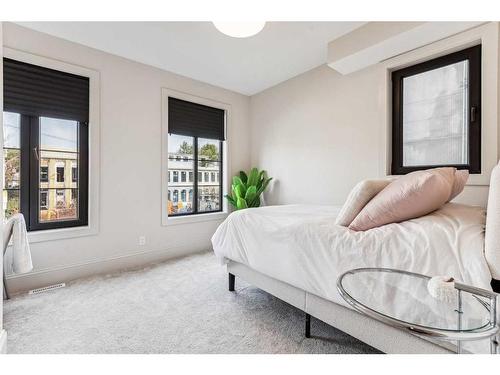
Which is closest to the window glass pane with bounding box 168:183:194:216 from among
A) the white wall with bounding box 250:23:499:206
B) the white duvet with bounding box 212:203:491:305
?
the white wall with bounding box 250:23:499:206

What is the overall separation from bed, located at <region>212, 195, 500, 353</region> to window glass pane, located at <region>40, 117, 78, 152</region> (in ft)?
7.27

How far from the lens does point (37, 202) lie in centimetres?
247

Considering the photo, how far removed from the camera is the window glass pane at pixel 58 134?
8.28 feet

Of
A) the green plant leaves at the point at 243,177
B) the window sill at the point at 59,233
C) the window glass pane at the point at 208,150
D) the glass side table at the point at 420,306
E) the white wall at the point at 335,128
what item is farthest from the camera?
the green plant leaves at the point at 243,177

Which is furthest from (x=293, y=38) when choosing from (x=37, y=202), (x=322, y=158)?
(x=37, y=202)

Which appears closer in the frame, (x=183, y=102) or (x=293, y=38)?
(x=293, y=38)

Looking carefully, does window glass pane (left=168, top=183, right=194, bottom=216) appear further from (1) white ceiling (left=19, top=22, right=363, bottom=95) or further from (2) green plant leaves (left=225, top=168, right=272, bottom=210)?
(1) white ceiling (left=19, top=22, right=363, bottom=95)

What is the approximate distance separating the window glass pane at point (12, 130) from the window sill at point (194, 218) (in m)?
1.72

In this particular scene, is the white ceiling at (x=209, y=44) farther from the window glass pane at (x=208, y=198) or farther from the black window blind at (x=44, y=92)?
the window glass pane at (x=208, y=198)

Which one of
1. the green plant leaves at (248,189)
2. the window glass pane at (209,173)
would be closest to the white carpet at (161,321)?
the green plant leaves at (248,189)

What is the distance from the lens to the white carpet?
1500 mm

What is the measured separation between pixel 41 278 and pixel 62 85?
1.97 m

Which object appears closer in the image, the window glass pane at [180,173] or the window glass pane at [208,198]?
the window glass pane at [180,173]
